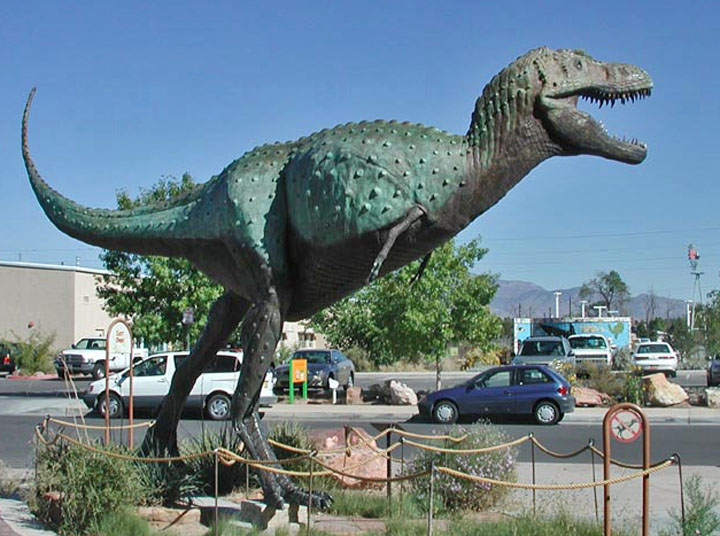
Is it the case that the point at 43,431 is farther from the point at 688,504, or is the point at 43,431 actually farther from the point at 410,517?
the point at 688,504

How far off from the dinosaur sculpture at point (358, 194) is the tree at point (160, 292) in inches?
567

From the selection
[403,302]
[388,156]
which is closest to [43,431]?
[388,156]

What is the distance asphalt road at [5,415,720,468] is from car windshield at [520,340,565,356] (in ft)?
27.1

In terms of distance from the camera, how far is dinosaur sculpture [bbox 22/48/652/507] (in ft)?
21.1

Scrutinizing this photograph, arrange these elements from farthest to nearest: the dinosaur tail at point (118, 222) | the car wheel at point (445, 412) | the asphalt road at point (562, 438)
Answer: the car wheel at point (445, 412) → the asphalt road at point (562, 438) → the dinosaur tail at point (118, 222)

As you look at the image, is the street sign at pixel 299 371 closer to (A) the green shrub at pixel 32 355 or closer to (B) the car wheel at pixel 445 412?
(B) the car wheel at pixel 445 412

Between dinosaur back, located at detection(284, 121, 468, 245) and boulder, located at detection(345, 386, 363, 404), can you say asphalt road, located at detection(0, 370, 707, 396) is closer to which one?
boulder, located at detection(345, 386, 363, 404)

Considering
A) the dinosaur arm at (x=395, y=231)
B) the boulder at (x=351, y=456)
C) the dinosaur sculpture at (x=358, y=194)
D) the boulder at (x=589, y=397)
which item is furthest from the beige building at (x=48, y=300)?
the dinosaur arm at (x=395, y=231)

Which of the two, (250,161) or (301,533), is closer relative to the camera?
(301,533)

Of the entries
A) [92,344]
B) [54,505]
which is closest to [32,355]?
[92,344]

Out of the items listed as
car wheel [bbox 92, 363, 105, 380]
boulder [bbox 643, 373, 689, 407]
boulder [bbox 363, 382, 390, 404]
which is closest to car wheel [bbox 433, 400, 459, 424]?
boulder [bbox 363, 382, 390, 404]

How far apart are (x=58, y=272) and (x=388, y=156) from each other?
3999cm

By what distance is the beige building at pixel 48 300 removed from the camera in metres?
43.2

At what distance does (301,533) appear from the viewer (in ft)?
21.9
